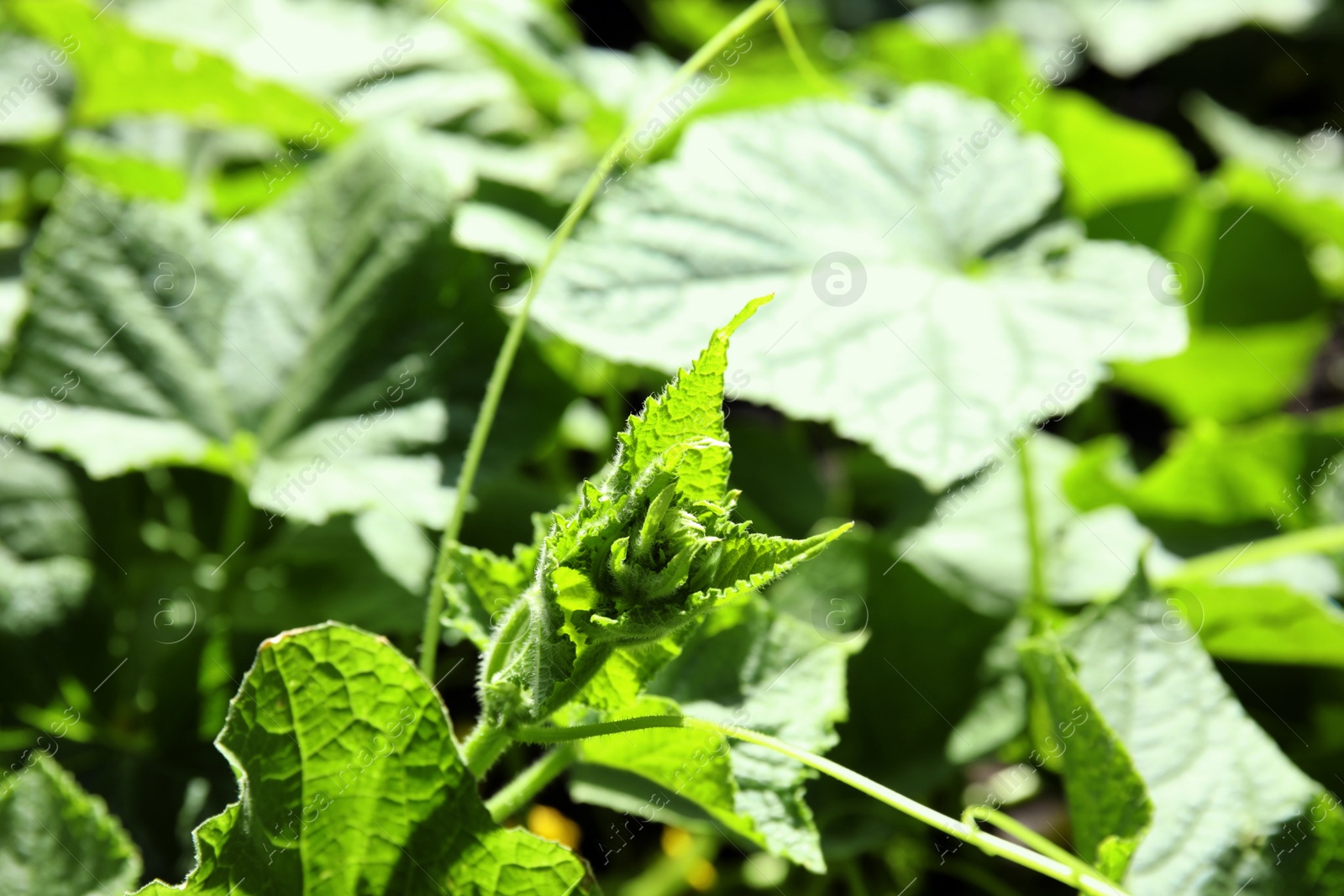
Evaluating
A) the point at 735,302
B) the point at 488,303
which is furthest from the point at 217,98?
the point at 735,302

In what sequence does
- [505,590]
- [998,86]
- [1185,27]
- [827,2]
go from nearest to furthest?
[505,590] < [998,86] < [1185,27] < [827,2]

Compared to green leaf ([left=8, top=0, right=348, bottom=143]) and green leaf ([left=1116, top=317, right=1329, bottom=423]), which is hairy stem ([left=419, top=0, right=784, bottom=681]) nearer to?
green leaf ([left=8, top=0, right=348, bottom=143])

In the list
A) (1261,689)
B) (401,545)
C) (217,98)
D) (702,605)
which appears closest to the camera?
(702,605)

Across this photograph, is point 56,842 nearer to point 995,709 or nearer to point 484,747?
point 484,747

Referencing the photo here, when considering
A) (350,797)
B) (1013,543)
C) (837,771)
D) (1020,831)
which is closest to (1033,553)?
(1013,543)

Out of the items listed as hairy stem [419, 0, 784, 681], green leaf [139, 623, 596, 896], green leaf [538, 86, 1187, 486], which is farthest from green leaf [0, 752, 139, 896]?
green leaf [538, 86, 1187, 486]

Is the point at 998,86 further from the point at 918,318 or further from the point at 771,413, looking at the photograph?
the point at 918,318

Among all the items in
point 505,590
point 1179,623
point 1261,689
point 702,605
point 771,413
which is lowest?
point 771,413
